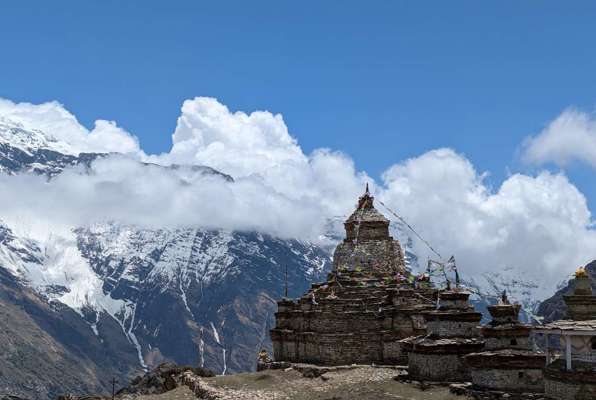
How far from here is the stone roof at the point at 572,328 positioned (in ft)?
112

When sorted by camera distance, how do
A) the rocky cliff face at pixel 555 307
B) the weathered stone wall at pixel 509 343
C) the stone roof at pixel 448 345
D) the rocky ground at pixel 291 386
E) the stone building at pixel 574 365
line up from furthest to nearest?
the rocky cliff face at pixel 555 307
the stone roof at pixel 448 345
the rocky ground at pixel 291 386
the weathered stone wall at pixel 509 343
the stone building at pixel 574 365

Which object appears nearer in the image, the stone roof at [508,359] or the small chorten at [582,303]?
the small chorten at [582,303]

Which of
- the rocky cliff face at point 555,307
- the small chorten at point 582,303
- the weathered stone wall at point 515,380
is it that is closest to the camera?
the small chorten at point 582,303

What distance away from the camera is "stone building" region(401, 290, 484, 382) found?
153 feet

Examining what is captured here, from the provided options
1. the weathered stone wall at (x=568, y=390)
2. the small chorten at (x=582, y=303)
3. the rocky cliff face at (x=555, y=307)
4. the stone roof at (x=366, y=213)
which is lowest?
the weathered stone wall at (x=568, y=390)

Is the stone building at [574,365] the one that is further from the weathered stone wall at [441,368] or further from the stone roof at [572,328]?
the weathered stone wall at [441,368]

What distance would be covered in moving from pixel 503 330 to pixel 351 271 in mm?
23731

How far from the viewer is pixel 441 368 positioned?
46.9 m

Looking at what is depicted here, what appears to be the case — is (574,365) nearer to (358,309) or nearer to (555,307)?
(358,309)

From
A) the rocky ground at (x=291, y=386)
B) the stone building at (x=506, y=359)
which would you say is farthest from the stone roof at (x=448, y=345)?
the stone building at (x=506, y=359)

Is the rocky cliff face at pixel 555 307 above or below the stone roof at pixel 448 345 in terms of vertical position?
above

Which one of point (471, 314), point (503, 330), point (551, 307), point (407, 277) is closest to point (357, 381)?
point (471, 314)

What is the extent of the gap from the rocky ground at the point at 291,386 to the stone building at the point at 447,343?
1630 mm

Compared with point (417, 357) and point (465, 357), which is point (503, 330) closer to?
point (465, 357)
